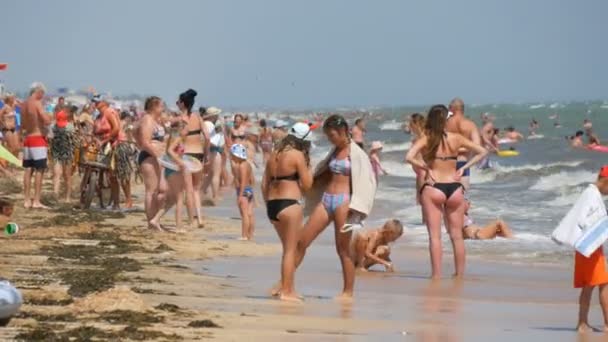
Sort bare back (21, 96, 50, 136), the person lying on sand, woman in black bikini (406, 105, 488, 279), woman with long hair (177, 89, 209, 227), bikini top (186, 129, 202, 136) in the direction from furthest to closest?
bare back (21, 96, 50, 136) → the person lying on sand → bikini top (186, 129, 202, 136) → woman with long hair (177, 89, 209, 227) → woman in black bikini (406, 105, 488, 279)

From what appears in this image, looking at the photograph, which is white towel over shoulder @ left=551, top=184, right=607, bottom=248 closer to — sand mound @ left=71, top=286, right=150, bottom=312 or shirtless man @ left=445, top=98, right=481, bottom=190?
sand mound @ left=71, top=286, right=150, bottom=312

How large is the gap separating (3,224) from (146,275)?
2.42 meters

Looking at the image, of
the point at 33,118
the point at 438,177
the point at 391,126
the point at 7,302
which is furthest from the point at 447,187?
the point at 391,126

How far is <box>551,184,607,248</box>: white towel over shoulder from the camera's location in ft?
30.7

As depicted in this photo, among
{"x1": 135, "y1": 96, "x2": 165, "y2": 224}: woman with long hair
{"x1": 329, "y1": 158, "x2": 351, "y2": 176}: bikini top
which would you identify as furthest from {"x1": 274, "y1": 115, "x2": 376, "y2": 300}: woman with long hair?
{"x1": 135, "y1": 96, "x2": 165, "y2": 224}: woman with long hair

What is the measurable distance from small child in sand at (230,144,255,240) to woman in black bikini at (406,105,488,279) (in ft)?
12.9

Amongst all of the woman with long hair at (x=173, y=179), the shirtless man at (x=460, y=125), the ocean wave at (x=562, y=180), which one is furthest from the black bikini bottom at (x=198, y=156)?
the ocean wave at (x=562, y=180)

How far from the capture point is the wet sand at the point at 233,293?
27.3ft

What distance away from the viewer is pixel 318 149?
56219 millimetres

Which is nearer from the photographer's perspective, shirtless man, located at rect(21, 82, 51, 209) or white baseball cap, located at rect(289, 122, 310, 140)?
white baseball cap, located at rect(289, 122, 310, 140)

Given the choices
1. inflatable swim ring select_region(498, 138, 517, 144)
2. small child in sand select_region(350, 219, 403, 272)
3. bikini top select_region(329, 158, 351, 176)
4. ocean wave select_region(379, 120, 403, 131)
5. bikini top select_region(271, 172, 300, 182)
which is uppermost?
bikini top select_region(329, 158, 351, 176)

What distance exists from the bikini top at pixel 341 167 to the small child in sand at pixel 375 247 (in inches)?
108

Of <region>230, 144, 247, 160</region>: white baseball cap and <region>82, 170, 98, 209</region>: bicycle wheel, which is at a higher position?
<region>230, 144, 247, 160</region>: white baseball cap

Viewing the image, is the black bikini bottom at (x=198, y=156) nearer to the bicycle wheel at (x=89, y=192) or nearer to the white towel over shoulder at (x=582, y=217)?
the bicycle wheel at (x=89, y=192)
